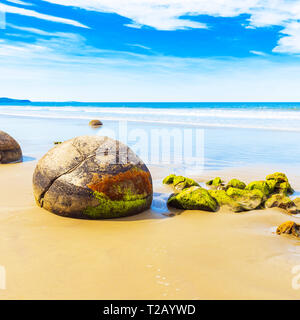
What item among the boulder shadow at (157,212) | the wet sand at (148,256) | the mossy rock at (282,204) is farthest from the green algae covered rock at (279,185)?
the boulder shadow at (157,212)

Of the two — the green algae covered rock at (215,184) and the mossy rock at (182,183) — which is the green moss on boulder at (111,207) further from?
the green algae covered rock at (215,184)

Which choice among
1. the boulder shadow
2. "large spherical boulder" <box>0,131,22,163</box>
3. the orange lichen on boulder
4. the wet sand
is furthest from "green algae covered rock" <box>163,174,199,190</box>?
"large spherical boulder" <box>0,131,22,163</box>

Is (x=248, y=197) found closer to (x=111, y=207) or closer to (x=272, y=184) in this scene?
(x=272, y=184)

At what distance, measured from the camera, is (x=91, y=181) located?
4.33 m

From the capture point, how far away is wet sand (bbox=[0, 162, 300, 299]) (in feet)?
9.07

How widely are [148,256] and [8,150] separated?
21.4 feet

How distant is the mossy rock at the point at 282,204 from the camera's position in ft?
16.1

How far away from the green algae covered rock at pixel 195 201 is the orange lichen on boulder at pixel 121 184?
652mm

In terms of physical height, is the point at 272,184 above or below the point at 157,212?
above

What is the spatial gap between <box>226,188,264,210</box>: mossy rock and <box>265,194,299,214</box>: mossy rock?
15 cm

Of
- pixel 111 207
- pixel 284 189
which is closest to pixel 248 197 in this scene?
pixel 284 189

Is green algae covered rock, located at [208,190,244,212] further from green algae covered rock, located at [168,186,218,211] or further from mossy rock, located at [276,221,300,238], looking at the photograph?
mossy rock, located at [276,221,300,238]

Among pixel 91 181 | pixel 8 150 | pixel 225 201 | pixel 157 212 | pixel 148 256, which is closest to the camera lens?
pixel 148 256
